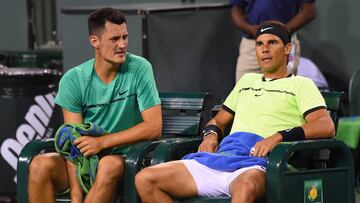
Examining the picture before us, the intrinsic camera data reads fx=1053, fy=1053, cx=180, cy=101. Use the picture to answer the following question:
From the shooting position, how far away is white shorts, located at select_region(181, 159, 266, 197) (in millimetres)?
5738

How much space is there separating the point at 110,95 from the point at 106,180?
67 cm

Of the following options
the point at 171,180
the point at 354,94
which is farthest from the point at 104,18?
the point at 354,94

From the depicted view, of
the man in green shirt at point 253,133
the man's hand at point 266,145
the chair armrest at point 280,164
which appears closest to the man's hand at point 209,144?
the man in green shirt at point 253,133

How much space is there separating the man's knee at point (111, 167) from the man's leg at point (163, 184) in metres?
0.13

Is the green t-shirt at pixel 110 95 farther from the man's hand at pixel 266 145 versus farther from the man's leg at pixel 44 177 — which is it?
the man's hand at pixel 266 145

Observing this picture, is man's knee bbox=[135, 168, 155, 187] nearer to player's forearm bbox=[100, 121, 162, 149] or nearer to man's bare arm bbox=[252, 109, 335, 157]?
player's forearm bbox=[100, 121, 162, 149]

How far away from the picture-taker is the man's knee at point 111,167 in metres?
5.85

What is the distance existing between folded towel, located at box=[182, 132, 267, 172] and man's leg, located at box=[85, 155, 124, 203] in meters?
0.44

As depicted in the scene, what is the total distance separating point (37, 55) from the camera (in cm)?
959

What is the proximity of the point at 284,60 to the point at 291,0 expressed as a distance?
242 cm

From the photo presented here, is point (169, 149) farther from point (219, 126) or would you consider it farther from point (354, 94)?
point (354, 94)

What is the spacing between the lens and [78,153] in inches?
237

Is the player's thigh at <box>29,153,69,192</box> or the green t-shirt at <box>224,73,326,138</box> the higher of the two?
the green t-shirt at <box>224,73,326,138</box>

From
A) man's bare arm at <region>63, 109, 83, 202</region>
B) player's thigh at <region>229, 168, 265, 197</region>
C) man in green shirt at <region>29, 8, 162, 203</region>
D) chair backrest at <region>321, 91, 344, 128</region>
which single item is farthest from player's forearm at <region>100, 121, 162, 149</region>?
chair backrest at <region>321, 91, 344, 128</region>
